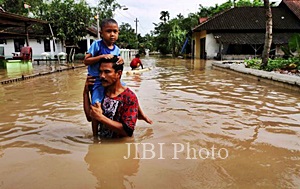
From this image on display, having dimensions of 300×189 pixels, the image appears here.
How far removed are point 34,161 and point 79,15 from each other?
82.1 ft

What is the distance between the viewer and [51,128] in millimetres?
4883

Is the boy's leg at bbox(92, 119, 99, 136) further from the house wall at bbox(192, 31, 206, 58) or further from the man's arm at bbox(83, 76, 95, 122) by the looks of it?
the house wall at bbox(192, 31, 206, 58)

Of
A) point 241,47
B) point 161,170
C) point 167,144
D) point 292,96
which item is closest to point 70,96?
point 167,144

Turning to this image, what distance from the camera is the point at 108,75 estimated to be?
3488 mm

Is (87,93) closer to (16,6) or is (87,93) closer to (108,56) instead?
(108,56)

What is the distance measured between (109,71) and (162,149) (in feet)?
4.29

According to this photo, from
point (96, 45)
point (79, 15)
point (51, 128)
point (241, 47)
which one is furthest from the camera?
point (241, 47)

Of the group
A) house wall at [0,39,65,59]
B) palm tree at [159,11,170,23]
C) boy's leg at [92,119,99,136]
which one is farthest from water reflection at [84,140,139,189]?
palm tree at [159,11,170,23]

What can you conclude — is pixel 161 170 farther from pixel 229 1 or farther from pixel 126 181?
pixel 229 1

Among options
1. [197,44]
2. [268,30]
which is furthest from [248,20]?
[268,30]

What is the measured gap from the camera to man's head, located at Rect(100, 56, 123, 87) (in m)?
3.45

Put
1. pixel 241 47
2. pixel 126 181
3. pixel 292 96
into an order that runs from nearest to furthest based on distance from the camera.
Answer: pixel 126 181 < pixel 292 96 < pixel 241 47

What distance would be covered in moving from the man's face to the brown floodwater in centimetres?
93

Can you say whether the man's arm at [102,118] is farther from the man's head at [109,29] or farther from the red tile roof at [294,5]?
the red tile roof at [294,5]
